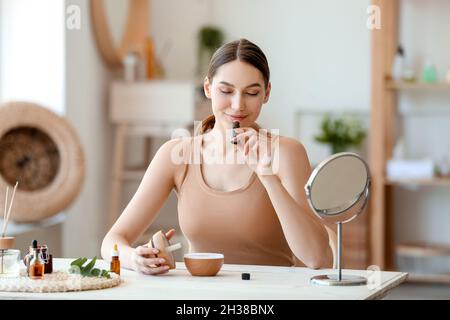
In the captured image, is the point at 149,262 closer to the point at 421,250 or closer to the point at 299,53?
the point at 421,250

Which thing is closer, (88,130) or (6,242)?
(6,242)

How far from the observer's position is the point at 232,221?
2.25 metres

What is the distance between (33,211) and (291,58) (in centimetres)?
226

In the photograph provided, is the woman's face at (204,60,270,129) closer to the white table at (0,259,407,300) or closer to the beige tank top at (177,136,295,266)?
the beige tank top at (177,136,295,266)

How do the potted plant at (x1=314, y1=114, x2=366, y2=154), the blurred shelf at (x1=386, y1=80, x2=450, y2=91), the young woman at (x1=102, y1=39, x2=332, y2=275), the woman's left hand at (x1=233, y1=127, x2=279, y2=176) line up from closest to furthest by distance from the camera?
1. the woman's left hand at (x1=233, y1=127, x2=279, y2=176)
2. the young woman at (x1=102, y1=39, x2=332, y2=275)
3. the blurred shelf at (x1=386, y1=80, x2=450, y2=91)
4. the potted plant at (x1=314, y1=114, x2=366, y2=154)

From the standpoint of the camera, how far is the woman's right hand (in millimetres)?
2002

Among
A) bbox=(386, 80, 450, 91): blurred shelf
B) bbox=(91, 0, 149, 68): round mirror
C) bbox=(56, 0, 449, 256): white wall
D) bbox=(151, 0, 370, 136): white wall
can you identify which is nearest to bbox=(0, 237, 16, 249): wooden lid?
bbox=(91, 0, 149, 68): round mirror

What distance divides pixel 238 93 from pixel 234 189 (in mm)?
280

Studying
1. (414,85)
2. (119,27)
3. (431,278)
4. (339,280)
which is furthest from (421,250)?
(339,280)

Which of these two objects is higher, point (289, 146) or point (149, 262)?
point (289, 146)

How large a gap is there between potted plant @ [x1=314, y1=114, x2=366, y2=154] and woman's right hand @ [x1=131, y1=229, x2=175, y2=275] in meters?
3.43

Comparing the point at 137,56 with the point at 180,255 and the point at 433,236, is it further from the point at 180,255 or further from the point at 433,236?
the point at 433,236

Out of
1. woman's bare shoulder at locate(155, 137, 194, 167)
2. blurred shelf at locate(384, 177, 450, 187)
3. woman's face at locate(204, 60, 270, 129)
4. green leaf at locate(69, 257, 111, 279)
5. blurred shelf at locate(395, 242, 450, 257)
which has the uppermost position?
woman's face at locate(204, 60, 270, 129)
